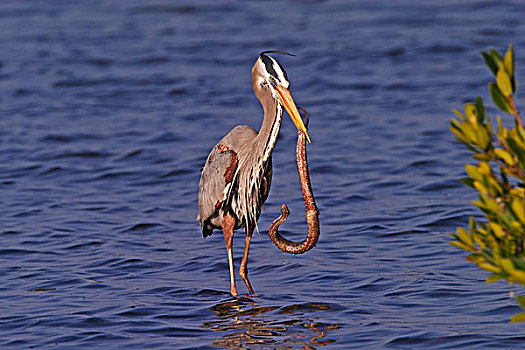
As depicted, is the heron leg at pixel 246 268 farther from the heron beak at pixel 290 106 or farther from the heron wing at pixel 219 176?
the heron beak at pixel 290 106

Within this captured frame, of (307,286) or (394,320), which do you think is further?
(307,286)

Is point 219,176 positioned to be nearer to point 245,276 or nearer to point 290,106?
point 245,276

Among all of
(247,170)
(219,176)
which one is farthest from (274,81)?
(219,176)

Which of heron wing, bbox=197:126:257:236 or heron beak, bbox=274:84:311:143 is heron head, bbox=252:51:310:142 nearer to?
heron beak, bbox=274:84:311:143

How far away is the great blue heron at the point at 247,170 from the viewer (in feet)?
20.4

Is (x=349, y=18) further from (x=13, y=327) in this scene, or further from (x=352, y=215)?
(x=13, y=327)

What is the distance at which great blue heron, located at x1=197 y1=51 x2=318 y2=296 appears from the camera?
6.22 meters

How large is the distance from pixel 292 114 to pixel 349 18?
12887 millimetres

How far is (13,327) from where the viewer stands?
624 cm

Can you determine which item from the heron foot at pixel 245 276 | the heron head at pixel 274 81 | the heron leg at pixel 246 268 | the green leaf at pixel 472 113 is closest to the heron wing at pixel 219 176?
the heron leg at pixel 246 268

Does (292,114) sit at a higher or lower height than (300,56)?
higher

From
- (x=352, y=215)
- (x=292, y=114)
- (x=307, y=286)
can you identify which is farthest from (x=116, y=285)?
(x=352, y=215)

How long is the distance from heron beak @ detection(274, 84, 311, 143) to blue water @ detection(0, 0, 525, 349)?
1.34 metres

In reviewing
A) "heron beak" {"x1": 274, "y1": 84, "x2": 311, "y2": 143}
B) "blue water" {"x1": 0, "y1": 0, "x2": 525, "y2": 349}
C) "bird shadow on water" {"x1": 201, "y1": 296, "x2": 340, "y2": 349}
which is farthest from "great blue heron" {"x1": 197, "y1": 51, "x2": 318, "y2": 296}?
"blue water" {"x1": 0, "y1": 0, "x2": 525, "y2": 349}
